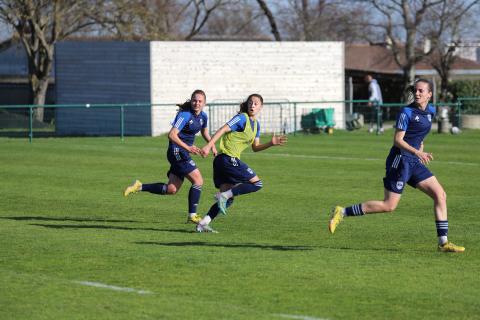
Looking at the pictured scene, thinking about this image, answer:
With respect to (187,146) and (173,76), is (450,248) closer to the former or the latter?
(187,146)

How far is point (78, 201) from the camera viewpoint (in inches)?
678

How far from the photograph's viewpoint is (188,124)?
46.1 feet

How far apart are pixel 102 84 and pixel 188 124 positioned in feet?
93.0

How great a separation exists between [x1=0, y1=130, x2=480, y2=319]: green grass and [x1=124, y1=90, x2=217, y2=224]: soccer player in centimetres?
45

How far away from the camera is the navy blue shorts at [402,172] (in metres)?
11.4

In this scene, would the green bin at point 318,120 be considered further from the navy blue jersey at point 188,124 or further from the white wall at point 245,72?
the navy blue jersey at point 188,124

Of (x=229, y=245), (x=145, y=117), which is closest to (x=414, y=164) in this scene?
(x=229, y=245)

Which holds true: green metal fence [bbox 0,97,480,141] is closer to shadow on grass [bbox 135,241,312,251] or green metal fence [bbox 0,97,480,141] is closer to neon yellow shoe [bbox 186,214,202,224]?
neon yellow shoe [bbox 186,214,202,224]

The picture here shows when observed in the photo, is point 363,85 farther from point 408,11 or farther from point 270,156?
point 270,156

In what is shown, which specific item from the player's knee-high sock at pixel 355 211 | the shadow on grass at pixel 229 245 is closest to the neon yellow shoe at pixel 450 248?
the player's knee-high sock at pixel 355 211

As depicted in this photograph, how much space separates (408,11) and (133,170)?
38.9 m

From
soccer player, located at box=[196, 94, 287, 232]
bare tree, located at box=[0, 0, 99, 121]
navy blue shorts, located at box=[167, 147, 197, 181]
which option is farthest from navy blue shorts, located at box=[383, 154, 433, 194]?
bare tree, located at box=[0, 0, 99, 121]

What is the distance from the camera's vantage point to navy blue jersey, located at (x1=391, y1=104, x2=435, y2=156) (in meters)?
11.4

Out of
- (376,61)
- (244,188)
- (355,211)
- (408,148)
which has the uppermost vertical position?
(376,61)
